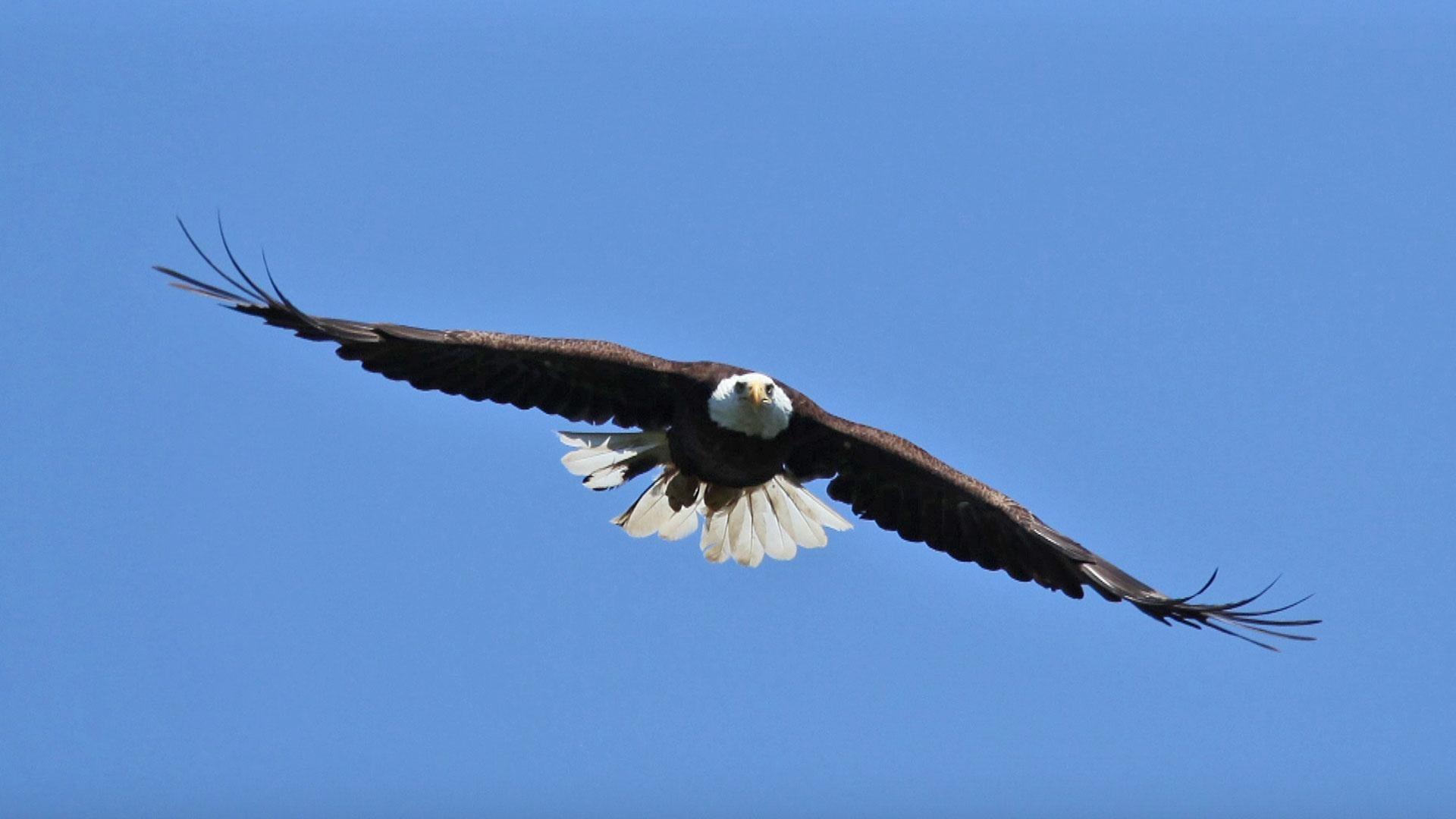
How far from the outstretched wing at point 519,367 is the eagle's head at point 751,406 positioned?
29cm

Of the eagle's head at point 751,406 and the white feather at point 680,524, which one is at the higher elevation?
the white feather at point 680,524

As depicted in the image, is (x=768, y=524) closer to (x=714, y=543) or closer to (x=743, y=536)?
(x=743, y=536)

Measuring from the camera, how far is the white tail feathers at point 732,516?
11.3 meters

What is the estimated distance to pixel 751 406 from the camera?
1013 cm

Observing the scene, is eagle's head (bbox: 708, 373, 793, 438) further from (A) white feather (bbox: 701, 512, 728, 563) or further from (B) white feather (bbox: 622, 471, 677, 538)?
(A) white feather (bbox: 701, 512, 728, 563)

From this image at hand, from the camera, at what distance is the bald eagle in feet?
33.0

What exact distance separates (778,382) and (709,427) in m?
0.43

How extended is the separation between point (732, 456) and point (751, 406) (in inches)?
16.7

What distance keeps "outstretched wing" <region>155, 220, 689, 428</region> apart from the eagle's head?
0.96 feet

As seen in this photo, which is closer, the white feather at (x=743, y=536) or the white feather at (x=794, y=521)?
the white feather at (x=794, y=521)

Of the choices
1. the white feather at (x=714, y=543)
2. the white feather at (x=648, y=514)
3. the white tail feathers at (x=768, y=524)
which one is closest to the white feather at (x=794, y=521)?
the white tail feathers at (x=768, y=524)

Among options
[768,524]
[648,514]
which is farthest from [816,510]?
[648,514]

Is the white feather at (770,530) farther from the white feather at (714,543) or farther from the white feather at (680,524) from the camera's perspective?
the white feather at (680,524)

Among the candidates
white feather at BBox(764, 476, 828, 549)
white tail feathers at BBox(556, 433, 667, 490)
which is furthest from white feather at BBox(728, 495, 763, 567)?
white tail feathers at BBox(556, 433, 667, 490)
